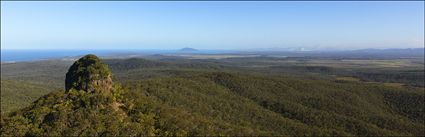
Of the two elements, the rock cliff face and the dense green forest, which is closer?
the dense green forest


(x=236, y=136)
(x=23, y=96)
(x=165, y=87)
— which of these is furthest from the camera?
(x=23, y=96)

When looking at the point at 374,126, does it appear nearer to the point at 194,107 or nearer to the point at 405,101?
the point at 405,101

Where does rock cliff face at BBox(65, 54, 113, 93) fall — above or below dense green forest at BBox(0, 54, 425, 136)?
above

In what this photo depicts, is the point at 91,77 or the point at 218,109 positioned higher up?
the point at 91,77

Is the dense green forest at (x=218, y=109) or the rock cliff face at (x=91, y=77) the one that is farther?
the rock cliff face at (x=91, y=77)

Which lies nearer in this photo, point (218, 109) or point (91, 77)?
point (91, 77)

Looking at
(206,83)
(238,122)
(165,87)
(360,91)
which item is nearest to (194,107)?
(238,122)

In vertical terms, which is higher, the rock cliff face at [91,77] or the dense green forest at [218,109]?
the rock cliff face at [91,77]

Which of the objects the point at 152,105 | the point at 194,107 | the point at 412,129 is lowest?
the point at 412,129
